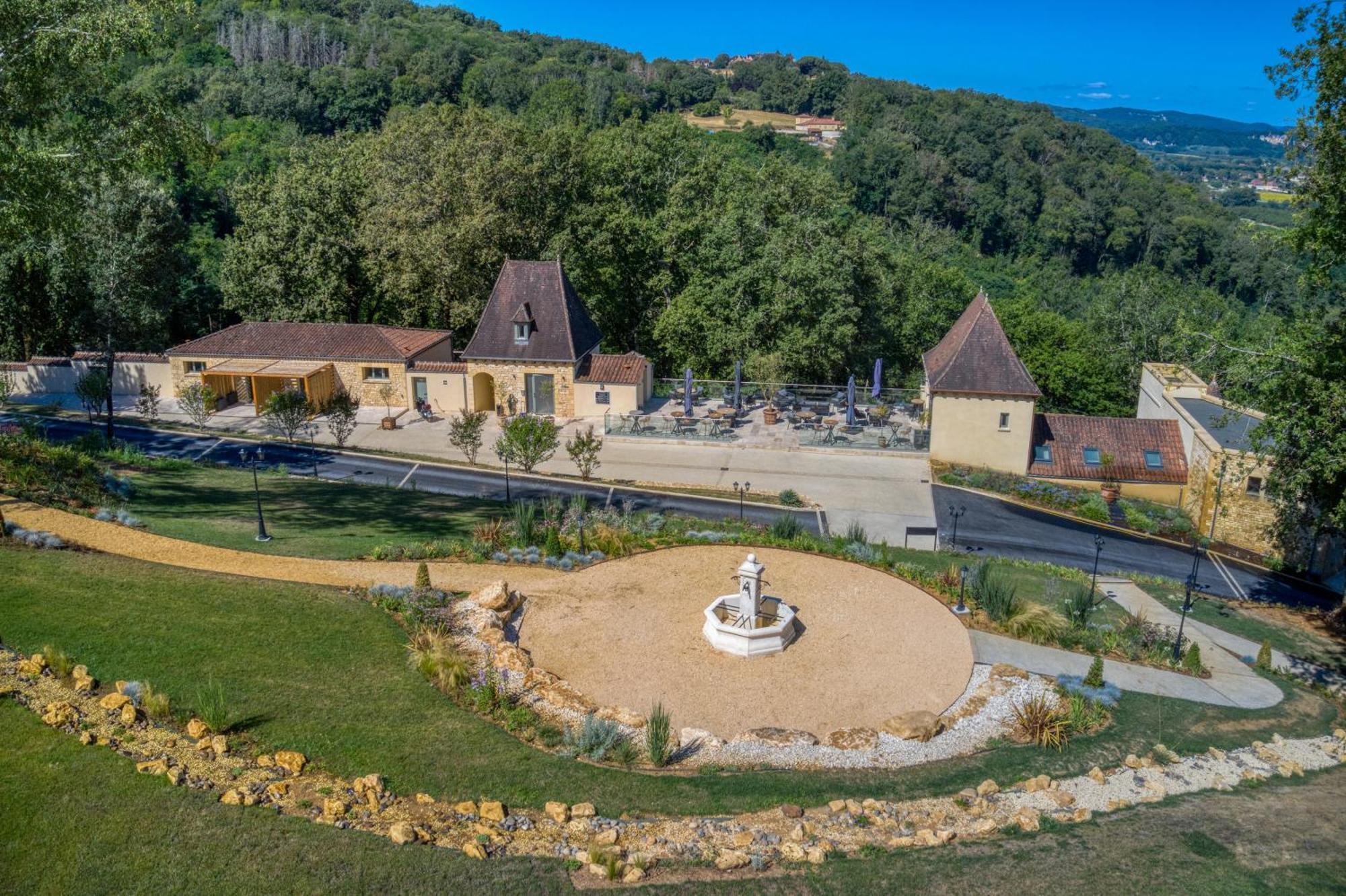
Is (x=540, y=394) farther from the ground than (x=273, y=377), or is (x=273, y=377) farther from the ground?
(x=273, y=377)

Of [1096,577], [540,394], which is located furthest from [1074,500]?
[540,394]

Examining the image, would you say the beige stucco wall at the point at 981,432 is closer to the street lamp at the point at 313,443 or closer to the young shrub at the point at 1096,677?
the young shrub at the point at 1096,677

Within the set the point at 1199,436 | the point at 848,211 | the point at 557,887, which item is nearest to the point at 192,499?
the point at 557,887

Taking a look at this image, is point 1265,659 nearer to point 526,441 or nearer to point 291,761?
point 291,761

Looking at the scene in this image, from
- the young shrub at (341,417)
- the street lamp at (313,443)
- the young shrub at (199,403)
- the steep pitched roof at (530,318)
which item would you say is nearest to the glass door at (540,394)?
the steep pitched roof at (530,318)

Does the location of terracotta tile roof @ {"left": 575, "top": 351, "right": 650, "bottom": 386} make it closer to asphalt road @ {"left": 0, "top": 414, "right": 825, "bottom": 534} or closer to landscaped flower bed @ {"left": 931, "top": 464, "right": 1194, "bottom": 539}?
asphalt road @ {"left": 0, "top": 414, "right": 825, "bottom": 534}

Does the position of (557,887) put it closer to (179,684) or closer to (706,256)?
(179,684)

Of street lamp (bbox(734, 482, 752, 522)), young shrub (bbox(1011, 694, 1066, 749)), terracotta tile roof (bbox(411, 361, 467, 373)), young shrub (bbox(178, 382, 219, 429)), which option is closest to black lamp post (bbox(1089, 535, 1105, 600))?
young shrub (bbox(1011, 694, 1066, 749))
